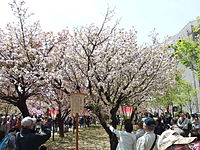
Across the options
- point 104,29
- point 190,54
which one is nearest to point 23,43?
point 104,29

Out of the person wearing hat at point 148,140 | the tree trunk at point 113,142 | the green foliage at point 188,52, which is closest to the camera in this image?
the person wearing hat at point 148,140

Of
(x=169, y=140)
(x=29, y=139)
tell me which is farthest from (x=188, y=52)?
(x=29, y=139)

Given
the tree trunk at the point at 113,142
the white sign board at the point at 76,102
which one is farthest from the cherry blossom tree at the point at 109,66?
the white sign board at the point at 76,102

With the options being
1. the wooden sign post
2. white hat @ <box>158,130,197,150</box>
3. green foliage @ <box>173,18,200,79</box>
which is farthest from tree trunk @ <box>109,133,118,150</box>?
green foliage @ <box>173,18,200,79</box>

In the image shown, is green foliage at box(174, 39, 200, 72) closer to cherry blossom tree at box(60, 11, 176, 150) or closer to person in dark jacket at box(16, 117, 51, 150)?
cherry blossom tree at box(60, 11, 176, 150)

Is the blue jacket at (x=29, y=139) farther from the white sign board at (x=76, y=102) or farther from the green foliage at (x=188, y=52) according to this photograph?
the green foliage at (x=188, y=52)

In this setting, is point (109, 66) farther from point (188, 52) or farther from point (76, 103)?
point (188, 52)

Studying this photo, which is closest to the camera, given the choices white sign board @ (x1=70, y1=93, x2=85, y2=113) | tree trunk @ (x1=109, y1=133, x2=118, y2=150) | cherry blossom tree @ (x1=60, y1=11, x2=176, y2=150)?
white sign board @ (x1=70, y1=93, x2=85, y2=113)

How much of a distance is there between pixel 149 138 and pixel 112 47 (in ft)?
23.3

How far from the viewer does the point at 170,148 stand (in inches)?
150

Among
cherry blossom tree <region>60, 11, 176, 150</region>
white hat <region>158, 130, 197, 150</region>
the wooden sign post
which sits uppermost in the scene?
cherry blossom tree <region>60, 11, 176, 150</region>

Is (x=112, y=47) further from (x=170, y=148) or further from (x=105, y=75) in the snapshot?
(x=170, y=148)

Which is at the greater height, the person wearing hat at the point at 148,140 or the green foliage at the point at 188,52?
the green foliage at the point at 188,52

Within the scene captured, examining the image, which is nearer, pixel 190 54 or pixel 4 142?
pixel 4 142
